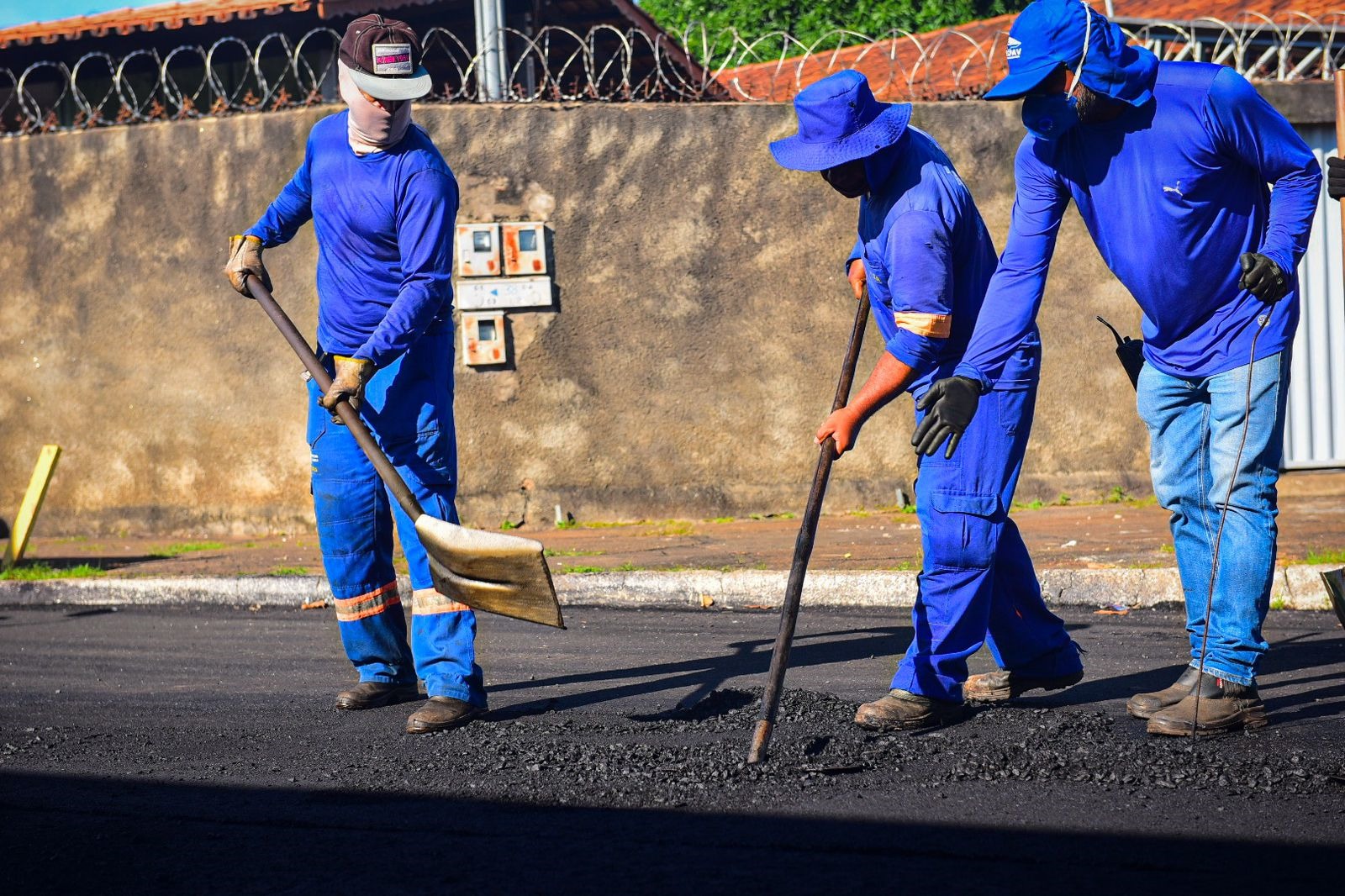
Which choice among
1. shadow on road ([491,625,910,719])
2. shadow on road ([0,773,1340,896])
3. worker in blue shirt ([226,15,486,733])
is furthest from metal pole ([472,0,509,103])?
shadow on road ([0,773,1340,896])

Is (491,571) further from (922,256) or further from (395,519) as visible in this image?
(922,256)

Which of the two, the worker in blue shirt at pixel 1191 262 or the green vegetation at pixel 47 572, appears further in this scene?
the green vegetation at pixel 47 572

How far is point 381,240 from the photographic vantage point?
15.3 ft

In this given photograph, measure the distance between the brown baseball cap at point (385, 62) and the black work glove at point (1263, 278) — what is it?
96.7 inches

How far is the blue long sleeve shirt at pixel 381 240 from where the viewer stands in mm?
4484

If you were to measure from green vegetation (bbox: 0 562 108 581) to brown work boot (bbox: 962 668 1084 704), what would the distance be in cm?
552

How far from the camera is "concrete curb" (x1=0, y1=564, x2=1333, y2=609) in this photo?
6.57m

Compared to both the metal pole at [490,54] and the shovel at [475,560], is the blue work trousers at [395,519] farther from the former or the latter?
the metal pole at [490,54]

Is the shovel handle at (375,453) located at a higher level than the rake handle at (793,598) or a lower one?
higher

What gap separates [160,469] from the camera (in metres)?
10.2

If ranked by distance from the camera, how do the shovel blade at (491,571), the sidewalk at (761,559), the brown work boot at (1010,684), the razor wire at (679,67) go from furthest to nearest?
the razor wire at (679,67) → the sidewalk at (761,559) → the brown work boot at (1010,684) → the shovel blade at (491,571)

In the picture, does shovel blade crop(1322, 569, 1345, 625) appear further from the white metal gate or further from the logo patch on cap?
the white metal gate

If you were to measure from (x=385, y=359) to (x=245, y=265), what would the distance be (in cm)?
80

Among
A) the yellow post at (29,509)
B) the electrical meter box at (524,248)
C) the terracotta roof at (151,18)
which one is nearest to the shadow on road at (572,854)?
the yellow post at (29,509)
